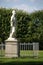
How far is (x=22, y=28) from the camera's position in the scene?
53.8 metres

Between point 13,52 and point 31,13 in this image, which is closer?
point 13,52

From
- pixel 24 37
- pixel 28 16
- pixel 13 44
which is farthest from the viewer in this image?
pixel 28 16

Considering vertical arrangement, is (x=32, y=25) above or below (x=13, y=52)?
above

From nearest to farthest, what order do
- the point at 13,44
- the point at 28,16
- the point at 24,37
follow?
the point at 13,44
the point at 24,37
the point at 28,16

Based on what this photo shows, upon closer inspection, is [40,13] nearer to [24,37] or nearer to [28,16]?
[28,16]

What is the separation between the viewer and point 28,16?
57000mm

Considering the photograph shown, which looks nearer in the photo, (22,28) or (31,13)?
(22,28)

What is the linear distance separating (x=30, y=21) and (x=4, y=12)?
18.9 ft

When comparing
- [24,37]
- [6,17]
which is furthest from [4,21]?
[24,37]

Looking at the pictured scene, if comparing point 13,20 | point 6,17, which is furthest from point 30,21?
point 13,20

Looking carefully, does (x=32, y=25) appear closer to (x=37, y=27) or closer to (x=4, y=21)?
(x=37, y=27)

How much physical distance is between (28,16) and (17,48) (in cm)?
3365

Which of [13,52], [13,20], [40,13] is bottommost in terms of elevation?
[13,52]

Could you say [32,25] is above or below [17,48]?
above
